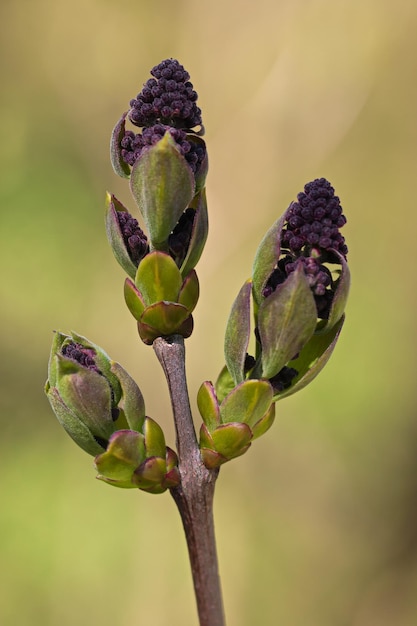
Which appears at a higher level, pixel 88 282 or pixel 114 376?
pixel 88 282

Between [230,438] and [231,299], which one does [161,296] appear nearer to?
[230,438]

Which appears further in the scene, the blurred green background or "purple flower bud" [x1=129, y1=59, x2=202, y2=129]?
the blurred green background

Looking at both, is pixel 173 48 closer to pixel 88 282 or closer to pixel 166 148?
pixel 88 282

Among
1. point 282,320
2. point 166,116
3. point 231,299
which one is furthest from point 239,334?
point 231,299

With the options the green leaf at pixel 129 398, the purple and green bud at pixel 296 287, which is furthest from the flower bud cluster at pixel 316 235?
the green leaf at pixel 129 398

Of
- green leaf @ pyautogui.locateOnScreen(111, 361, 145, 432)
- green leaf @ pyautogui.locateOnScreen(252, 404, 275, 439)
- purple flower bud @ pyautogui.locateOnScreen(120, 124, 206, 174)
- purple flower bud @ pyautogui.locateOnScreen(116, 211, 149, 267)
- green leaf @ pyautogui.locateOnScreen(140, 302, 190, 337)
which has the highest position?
purple flower bud @ pyautogui.locateOnScreen(120, 124, 206, 174)

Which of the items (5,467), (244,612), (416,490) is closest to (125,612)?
(244,612)

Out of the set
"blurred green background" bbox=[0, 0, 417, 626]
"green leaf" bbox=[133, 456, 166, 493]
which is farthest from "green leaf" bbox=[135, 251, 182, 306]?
"blurred green background" bbox=[0, 0, 417, 626]

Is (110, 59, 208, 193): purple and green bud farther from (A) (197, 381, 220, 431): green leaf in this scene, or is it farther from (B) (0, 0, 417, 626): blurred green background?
(B) (0, 0, 417, 626): blurred green background
